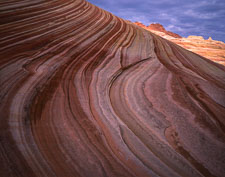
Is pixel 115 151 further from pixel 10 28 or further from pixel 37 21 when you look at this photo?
pixel 37 21

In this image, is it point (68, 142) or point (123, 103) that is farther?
point (123, 103)

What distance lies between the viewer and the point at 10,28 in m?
1.67

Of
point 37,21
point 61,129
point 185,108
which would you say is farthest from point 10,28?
point 185,108

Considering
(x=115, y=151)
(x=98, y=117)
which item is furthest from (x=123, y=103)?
(x=115, y=151)

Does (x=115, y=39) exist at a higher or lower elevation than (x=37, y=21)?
lower

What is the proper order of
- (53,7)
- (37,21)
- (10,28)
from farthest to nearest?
(53,7) < (37,21) < (10,28)

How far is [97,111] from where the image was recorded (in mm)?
977

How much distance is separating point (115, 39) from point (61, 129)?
1.61m

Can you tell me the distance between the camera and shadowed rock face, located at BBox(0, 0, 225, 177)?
2.27 ft

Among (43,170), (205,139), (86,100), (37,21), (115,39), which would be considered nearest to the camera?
(43,170)

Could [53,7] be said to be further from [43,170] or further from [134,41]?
[43,170]

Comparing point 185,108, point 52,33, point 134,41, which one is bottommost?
point 185,108

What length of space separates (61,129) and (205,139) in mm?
827

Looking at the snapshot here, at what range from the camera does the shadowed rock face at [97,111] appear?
2.27ft
